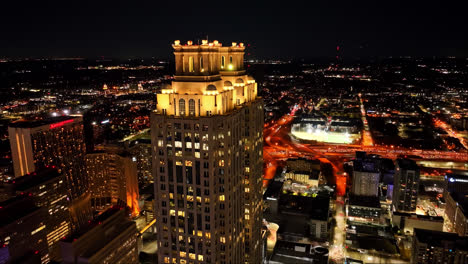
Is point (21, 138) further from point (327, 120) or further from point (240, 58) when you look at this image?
point (327, 120)

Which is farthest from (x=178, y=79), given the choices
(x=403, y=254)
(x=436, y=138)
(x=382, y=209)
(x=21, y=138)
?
(x=436, y=138)

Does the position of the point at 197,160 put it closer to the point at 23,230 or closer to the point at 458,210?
the point at 23,230

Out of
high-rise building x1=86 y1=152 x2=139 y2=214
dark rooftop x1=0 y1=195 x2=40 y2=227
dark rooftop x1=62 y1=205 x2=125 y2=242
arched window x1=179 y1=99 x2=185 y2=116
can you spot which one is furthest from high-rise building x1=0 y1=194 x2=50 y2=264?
arched window x1=179 y1=99 x2=185 y2=116

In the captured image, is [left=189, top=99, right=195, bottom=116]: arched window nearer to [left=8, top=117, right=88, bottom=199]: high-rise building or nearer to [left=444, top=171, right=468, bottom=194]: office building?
[left=8, top=117, right=88, bottom=199]: high-rise building

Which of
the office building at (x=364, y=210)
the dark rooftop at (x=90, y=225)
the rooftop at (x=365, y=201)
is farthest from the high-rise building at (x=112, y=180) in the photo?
the rooftop at (x=365, y=201)

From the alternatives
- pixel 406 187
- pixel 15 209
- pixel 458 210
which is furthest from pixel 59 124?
pixel 458 210
